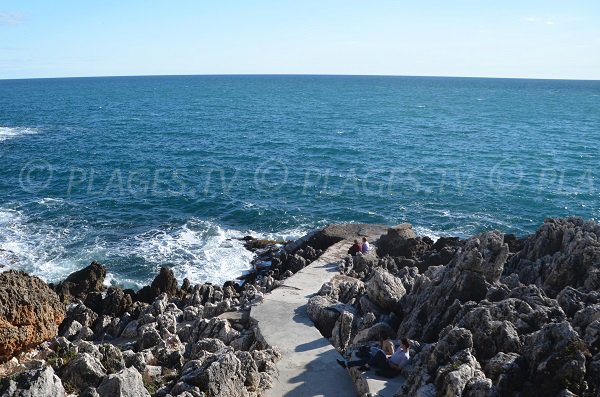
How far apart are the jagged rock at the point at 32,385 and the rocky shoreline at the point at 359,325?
0.02 meters

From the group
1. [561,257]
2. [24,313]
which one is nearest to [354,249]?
[561,257]

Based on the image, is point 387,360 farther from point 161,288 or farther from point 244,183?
point 244,183

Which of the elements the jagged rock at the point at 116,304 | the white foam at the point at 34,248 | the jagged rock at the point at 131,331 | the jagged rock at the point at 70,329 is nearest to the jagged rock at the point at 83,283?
the jagged rock at the point at 116,304

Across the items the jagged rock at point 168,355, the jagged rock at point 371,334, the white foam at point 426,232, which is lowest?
the white foam at point 426,232

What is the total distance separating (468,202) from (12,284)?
36990 millimetres

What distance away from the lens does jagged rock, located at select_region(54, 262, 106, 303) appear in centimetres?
2632

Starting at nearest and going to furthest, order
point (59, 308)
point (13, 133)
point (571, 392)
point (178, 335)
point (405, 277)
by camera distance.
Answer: point (571, 392) < point (59, 308) < point (178, 335) < point (405, 277) < point (13, 133)

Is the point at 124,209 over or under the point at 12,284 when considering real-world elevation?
under

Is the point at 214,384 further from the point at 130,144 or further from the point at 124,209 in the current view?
the point at 130,144

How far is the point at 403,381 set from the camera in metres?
15.0

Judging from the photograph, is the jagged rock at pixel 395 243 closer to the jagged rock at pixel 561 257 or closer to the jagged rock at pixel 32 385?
the jagged rock at pixel 561 257

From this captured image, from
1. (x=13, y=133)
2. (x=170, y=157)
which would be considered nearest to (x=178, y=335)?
(x=170, y=157)

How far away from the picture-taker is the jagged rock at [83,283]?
26.3m
